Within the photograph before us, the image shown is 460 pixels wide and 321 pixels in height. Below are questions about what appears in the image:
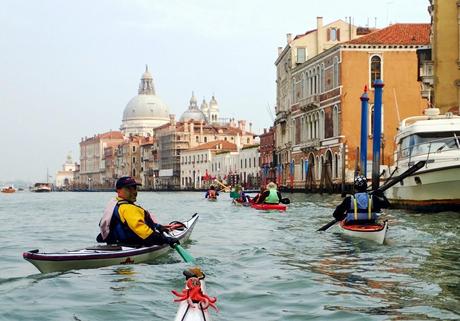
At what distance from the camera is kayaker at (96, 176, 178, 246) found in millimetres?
9547

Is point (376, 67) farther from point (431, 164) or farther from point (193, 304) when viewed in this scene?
→ point (193, 304)

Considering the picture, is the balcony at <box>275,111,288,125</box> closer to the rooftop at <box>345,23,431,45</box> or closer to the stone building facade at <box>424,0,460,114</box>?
the rooftop at <box>345,23,431,45</box>

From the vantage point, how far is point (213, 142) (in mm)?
109312

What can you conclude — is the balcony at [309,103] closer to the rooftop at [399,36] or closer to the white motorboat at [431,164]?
the rooftop at [399,36]

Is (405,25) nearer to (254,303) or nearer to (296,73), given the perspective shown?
(296,73)

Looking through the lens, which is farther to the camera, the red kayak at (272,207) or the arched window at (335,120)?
the arched window at (335,120)

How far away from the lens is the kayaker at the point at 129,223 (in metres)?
9.55

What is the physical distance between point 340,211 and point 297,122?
4345cm

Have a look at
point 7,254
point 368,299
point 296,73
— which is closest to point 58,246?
point 7,254

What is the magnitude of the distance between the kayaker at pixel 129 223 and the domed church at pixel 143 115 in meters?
145

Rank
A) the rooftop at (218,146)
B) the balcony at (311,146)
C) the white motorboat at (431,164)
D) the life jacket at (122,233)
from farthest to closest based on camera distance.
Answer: the rooftop at (218,146)
the balcony at (311,146)
the white motorboat at (431,164)
the life jacket at (122,233)

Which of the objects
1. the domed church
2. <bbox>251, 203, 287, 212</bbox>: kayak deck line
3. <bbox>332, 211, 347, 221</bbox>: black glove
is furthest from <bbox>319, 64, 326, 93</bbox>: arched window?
the domed church

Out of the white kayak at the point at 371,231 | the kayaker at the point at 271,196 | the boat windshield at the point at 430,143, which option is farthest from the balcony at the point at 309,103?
the white kayak at the point at 371,231

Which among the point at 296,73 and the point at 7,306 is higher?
the point at 296,73
